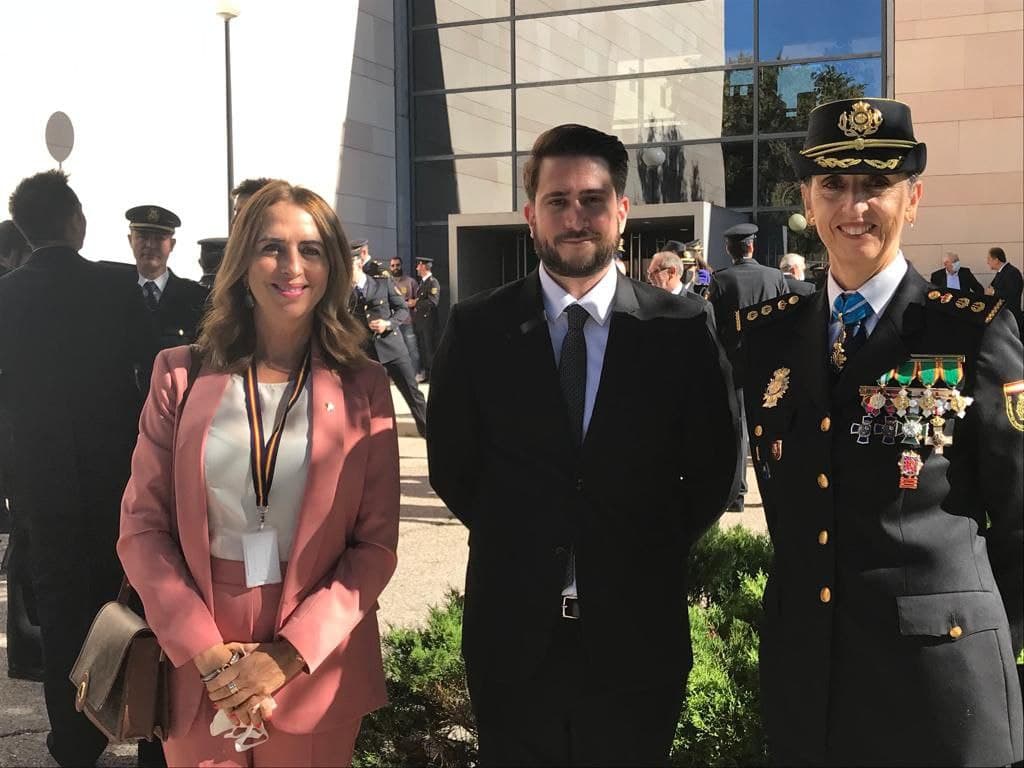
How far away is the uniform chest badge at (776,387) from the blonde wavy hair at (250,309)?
1085 mm

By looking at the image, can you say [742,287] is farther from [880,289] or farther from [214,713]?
[214,713]

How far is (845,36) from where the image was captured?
17.0 meters

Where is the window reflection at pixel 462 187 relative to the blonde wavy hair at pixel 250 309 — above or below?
above

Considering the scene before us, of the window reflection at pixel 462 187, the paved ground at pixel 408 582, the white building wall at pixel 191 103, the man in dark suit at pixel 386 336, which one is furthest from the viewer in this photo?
the window reflection at pixel 462 187

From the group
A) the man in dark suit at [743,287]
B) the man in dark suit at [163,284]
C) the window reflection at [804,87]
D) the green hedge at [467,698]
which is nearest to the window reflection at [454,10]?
the window reflection at [804,87]

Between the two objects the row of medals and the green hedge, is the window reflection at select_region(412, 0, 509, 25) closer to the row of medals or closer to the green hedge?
the green hedge

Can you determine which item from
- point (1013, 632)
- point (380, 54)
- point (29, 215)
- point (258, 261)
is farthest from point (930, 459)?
point (380, 54)

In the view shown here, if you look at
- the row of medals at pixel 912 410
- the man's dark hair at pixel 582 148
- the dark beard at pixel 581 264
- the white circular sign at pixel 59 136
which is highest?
the white circular sign at pixel 59 136

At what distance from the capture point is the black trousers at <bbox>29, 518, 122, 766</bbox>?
12.7ft

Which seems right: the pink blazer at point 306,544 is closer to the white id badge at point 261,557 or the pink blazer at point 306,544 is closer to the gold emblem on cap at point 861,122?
the white id badge at point 261,557

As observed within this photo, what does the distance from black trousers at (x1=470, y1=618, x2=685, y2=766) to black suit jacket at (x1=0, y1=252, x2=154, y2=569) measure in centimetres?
214

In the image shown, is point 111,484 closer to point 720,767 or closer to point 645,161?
point 720,767

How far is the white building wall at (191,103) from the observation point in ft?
41.8

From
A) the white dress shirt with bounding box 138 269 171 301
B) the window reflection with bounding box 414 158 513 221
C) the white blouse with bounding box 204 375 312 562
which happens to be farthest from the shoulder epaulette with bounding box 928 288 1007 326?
the window reflection with bounding box 414 158 513 221
